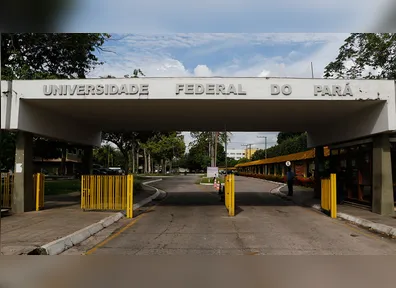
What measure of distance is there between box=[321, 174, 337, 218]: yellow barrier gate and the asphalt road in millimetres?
435

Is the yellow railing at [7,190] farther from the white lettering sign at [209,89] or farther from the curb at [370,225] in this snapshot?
the curb at [370,225]

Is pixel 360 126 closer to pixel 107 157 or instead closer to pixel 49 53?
pixel 49 53

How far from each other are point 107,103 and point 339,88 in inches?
307

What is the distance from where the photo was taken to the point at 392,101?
12531 millimetres

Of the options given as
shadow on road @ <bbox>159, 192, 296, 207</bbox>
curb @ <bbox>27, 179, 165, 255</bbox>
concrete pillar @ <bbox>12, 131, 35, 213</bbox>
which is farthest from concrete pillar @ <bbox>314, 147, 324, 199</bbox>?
concrete pillar @ <bbox>12, 131, 35, 213</bbox>

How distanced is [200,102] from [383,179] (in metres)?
6.92

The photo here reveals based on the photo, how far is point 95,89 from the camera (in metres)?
12.3

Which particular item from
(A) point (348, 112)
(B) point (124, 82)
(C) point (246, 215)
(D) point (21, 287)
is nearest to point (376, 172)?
(A) point (348, 112)

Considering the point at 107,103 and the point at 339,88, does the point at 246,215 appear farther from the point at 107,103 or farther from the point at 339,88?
the point at 107,103

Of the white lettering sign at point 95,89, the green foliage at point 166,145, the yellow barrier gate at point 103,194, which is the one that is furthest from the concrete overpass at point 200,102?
the green foliage at point 166,145

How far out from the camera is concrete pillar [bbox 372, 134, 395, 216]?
1295cm

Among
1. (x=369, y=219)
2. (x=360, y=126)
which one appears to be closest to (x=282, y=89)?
(x=360, y=126)

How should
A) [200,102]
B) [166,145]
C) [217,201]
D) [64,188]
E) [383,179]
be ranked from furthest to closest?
1. [166,145]
2. [64,188]
3. [217,201]
4. [383,179]
5. [200,102]
